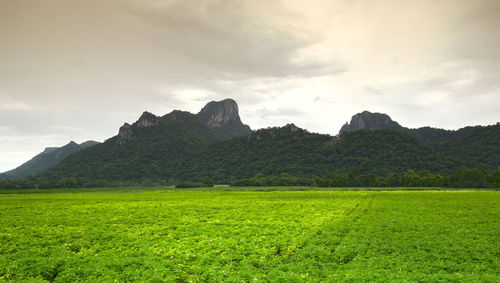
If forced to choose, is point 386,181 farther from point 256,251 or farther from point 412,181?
point 256,251

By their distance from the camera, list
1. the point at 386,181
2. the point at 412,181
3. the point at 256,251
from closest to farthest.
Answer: the point at 256,251, the point at 412,181, the point at 386,181

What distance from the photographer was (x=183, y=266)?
17922mm

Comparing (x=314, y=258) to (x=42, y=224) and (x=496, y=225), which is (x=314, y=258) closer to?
(x=496, y=225)

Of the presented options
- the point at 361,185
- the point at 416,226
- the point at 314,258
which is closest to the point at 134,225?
the point at 314,258

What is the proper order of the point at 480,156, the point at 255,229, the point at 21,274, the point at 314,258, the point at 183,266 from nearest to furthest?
1. the point at 21,274
2. the point at 183,266
3. the point at 314,258
4. the point at 255,229
5. the point at 480,156

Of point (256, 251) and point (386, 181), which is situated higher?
point (256, 251)

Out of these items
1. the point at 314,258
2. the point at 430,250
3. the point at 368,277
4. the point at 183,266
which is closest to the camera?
the point at 368,277

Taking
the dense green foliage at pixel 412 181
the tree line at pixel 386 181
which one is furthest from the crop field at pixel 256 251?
the tree line at pixel 386 181

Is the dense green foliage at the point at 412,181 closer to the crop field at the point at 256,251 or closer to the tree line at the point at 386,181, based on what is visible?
the tree line at the point at 386,181

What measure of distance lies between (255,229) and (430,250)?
1662 centimetres

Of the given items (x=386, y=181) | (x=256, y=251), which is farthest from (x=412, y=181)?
(x=256, y=251)

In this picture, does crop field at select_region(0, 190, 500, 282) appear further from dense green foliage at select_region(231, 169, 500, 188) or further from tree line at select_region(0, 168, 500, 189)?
tree line at select_region(0, 168, 500, 189)

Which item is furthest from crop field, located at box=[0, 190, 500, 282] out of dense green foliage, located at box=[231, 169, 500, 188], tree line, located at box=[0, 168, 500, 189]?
tree line, located at box=[0, 168, 500, 189]

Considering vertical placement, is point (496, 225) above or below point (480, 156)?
below
